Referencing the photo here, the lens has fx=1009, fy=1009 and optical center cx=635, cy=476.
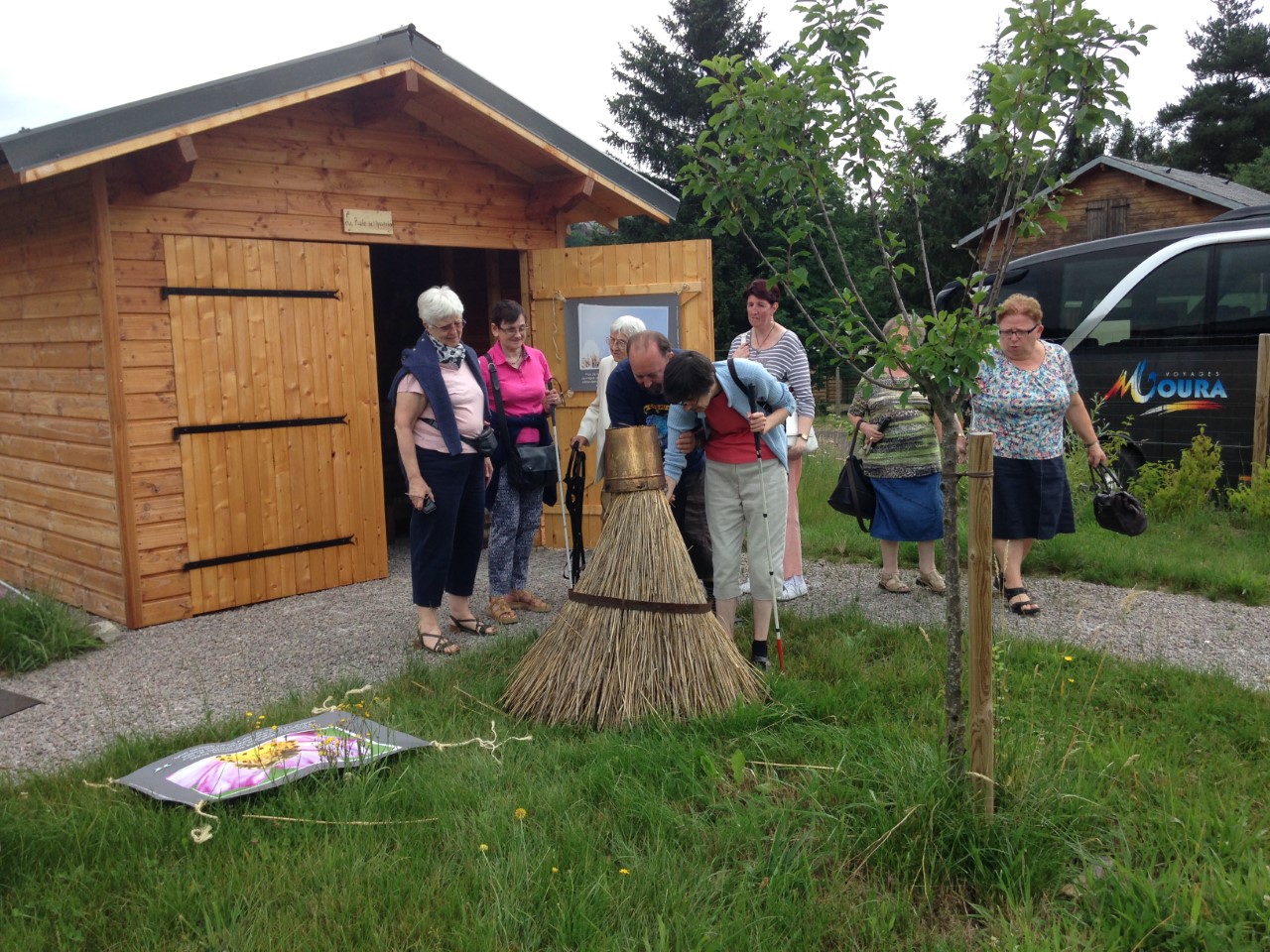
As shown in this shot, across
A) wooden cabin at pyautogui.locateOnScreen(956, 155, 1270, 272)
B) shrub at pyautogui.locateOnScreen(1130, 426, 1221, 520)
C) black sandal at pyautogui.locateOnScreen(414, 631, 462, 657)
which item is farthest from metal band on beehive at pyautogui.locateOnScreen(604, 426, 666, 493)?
wooden cabin at pyautogui.locateOnScreen(956, 155, 1270, 272)

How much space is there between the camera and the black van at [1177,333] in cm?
846

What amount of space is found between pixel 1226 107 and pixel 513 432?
135 ft

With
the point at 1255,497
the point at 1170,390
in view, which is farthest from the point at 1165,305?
the point at 1255,497

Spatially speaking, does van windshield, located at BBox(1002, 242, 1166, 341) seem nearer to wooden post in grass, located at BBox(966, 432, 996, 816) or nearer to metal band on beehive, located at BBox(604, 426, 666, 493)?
metal band on beehive, located at BBox(604, 426, 666, 493)

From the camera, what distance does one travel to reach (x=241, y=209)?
6.48m

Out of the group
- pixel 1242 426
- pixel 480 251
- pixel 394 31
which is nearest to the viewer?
pixel 394 31

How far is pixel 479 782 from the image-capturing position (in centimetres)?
344

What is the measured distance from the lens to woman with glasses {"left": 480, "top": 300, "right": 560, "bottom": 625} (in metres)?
5.89

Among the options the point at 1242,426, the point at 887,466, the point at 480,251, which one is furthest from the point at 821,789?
the point at 480,251

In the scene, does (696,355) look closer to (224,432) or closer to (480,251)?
(224,432)

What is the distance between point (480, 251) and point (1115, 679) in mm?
7742

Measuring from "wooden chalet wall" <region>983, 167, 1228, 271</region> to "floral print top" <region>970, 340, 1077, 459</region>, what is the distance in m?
A: 18.6

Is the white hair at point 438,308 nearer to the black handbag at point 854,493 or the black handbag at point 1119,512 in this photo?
the black handbag at point 854,493

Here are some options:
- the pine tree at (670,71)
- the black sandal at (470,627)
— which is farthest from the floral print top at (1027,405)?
the pine tree at (670,71)
